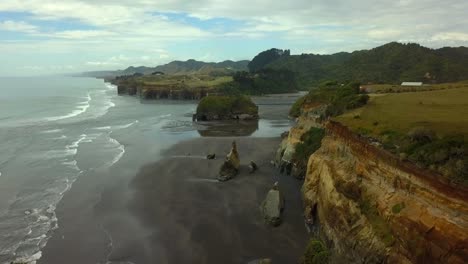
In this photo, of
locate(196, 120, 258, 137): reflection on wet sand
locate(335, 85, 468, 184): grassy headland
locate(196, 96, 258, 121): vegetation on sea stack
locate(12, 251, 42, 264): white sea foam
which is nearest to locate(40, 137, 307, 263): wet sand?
locate(12, 251, 42, 264): white sea foam

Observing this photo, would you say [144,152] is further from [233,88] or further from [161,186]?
[233,88]

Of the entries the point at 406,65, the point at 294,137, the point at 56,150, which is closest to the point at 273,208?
the point at 294,137

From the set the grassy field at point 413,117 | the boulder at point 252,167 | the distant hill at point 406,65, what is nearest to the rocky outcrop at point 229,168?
the boulder at point 252,167

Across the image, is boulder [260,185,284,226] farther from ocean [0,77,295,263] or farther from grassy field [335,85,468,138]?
ocean [0,77,295,263]

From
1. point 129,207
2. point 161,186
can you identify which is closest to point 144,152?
point 161,186

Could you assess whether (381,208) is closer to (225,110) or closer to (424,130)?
(424,130)

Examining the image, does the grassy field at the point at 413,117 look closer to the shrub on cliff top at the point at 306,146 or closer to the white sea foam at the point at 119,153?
the shrub on cliff top at the point at 306,146
